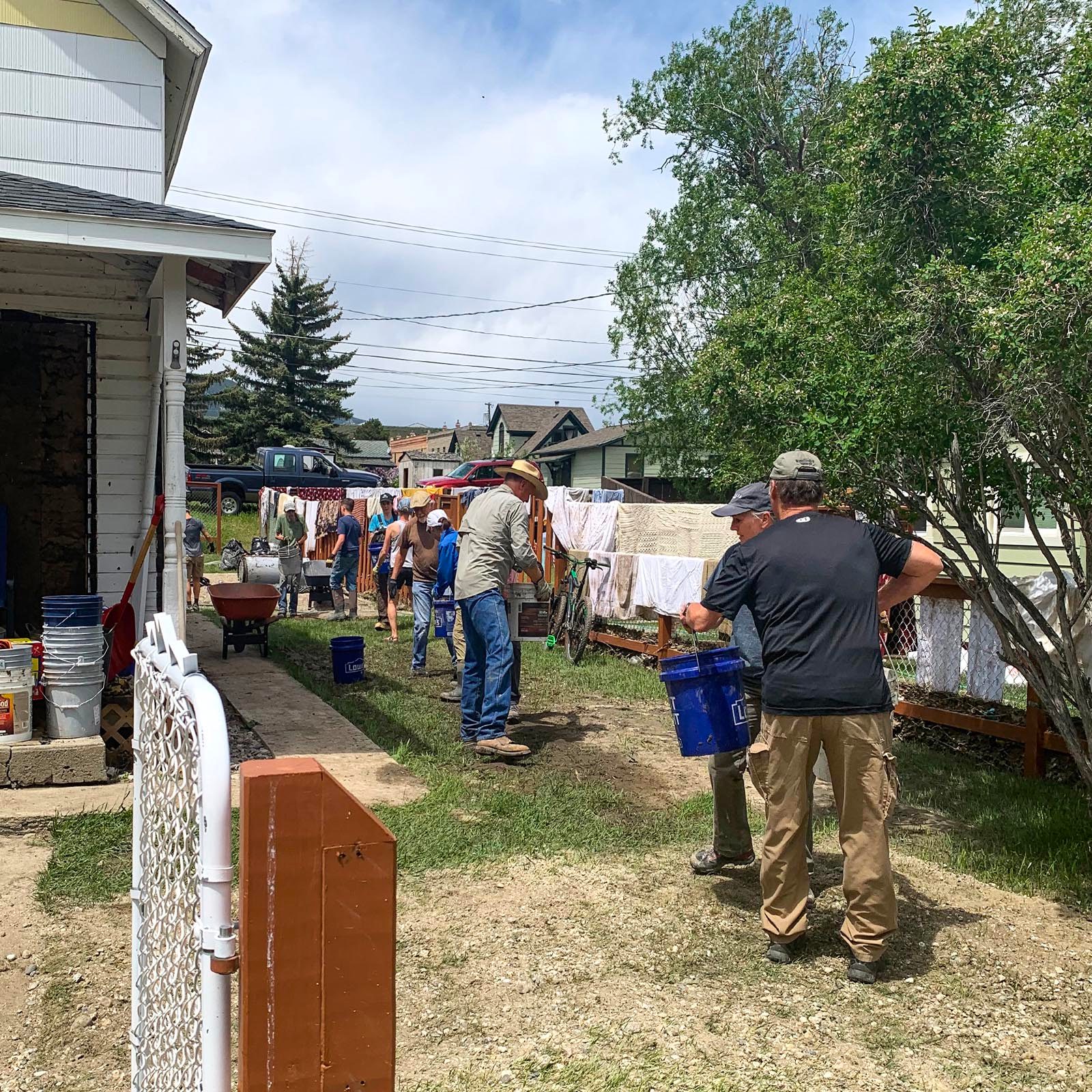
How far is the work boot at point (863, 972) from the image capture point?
12.9 ft

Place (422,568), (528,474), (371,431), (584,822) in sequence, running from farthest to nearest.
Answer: (371,431) → (422,568) → (528,474) → (584,822)

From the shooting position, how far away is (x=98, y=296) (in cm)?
823

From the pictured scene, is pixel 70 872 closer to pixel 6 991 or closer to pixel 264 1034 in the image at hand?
pixel 6 991

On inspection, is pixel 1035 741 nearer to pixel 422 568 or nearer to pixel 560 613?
pixel 560 613

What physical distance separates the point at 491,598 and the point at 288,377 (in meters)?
44.1

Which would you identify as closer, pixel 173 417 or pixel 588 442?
pixel 173 417

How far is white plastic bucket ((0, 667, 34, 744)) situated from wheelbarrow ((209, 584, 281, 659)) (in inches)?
183

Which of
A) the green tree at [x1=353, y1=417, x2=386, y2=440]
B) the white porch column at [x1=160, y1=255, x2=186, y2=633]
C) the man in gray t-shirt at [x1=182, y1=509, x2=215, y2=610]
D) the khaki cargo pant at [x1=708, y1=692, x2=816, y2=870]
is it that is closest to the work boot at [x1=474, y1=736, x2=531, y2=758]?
the white porch column at [x1=160, y1=255, x2=186, y2=633]

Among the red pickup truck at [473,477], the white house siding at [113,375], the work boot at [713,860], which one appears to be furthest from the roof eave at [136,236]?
the red pickup truck at [473,477]

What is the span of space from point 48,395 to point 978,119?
677 cm

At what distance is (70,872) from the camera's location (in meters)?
4.80

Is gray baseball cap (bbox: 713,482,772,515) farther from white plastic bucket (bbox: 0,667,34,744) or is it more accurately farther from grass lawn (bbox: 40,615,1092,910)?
white plastic bucket (bbox: 0,667,34,744)

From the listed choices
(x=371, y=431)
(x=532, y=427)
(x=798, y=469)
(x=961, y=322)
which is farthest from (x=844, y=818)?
(x=371, y=431)

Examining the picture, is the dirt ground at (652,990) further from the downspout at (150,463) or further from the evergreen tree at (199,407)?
the evergreen tree at (199,407)
